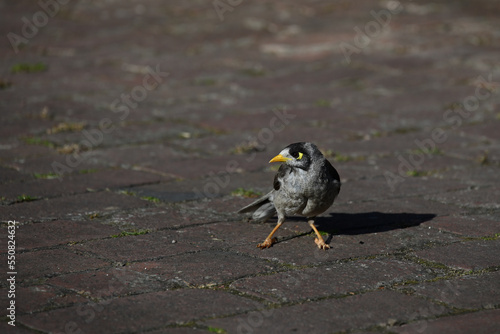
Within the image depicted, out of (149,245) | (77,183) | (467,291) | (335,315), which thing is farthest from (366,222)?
(77,183)

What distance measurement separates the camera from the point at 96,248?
13.4 ft

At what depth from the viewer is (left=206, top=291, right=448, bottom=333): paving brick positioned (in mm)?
3098

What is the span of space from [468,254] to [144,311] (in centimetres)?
179

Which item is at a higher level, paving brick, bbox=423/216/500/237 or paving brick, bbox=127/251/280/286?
paving brick, bbox=127/251/280/286

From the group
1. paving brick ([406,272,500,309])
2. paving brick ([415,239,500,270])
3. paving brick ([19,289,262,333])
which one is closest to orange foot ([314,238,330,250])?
paving brick ([415,239,500,270])

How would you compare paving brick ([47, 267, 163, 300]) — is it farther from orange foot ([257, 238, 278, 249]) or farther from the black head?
the black head

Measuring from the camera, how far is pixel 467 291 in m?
3.52

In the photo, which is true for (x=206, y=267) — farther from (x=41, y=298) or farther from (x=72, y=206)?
(x=72, y=206)

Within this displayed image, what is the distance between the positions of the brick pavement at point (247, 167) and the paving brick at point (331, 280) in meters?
0.01

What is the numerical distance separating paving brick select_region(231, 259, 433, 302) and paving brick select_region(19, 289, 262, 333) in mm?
169

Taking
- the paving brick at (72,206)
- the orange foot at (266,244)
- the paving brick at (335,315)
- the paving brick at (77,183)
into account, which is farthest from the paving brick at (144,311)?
the paving brick at (77,183)

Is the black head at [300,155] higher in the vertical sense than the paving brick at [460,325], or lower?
higher

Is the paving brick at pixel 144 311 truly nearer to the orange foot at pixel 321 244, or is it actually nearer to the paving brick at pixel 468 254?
the orange foot at pixel 321 244

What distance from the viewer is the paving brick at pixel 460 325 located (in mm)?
3074
